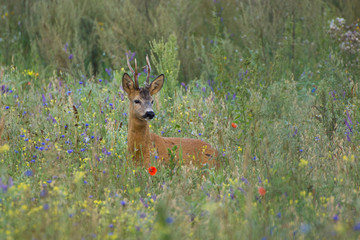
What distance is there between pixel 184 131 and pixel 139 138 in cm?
106

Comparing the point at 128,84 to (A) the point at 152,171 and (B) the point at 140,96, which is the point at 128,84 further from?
(A) the point at 152,171

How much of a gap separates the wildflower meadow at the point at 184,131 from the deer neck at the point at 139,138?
165mm

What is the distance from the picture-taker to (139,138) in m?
5.29

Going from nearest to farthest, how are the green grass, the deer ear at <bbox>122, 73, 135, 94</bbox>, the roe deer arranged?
the green grass, the roe deer, the deer ear at <bbox>122, 73, 135, 94</bbox>

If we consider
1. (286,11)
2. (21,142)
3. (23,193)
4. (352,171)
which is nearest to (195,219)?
(23,193)

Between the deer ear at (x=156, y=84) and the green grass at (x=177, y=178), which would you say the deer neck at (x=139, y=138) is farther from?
the deer ear at (x=156, y=84)

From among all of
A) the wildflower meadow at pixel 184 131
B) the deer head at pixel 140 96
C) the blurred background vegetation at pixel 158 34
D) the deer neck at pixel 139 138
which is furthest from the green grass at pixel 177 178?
the blurred background vegetation at pixel 158 34

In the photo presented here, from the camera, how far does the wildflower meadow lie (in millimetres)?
3283

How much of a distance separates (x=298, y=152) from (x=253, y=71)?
1521 millimetres

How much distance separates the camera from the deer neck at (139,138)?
5.27 meters

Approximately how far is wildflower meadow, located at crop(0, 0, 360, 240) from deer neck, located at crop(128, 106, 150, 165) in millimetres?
165

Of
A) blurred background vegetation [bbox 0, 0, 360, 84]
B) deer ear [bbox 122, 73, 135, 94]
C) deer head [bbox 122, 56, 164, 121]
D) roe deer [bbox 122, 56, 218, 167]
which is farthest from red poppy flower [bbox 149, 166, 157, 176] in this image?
blurred background vegetation [bbox 0, 0, 360, 84]

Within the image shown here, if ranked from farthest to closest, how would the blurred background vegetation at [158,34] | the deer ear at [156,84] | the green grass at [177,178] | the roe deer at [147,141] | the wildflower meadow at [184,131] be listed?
the blurred background vegetation at [158,34], the deer ear at [156,84], the roe deer at [147,141], the wildflower meadow at [184,131], the green grass at [177,178]

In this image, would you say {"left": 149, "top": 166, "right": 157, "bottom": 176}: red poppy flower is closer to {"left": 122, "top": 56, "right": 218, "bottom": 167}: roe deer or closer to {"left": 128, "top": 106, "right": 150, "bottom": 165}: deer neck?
{"left": 122, "top": 56, "right": 218, "bottom": 167}: roe deer
